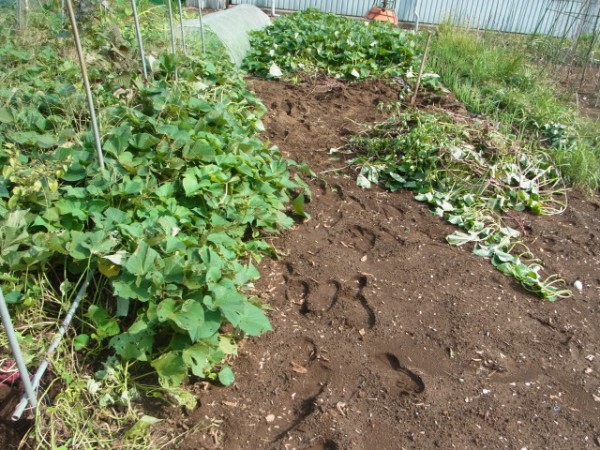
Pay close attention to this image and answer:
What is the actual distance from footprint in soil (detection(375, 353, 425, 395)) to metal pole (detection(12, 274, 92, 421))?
132 centimetres

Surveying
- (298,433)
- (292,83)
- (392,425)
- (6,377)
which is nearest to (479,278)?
(392,425)

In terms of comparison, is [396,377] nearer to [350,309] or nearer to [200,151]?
[350,309]

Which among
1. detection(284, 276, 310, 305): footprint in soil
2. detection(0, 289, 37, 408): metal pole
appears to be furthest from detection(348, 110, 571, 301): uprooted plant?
detection(0, 289, 37, 408): metal pole

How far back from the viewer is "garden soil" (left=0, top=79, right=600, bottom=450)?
1996mm

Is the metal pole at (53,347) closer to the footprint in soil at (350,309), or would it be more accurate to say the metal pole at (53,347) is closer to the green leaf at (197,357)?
the green leaf at (197,357)

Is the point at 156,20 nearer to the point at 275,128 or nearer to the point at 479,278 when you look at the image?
the point at 275,128

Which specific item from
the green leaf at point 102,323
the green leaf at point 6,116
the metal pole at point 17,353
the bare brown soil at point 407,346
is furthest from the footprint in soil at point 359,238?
the green leaf at point 6,116

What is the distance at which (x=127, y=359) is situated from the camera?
1991mm

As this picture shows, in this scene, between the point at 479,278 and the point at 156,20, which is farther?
the point at 156,20

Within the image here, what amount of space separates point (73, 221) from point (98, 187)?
0.65 feet

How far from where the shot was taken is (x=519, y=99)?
5.16 metres

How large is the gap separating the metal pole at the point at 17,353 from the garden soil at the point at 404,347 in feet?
1.53

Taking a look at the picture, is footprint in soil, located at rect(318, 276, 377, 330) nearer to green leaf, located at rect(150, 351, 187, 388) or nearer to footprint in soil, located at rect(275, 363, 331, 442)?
footprint in soil, located at rect(275, 363, 331, 442)

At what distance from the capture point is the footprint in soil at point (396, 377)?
218 cm
